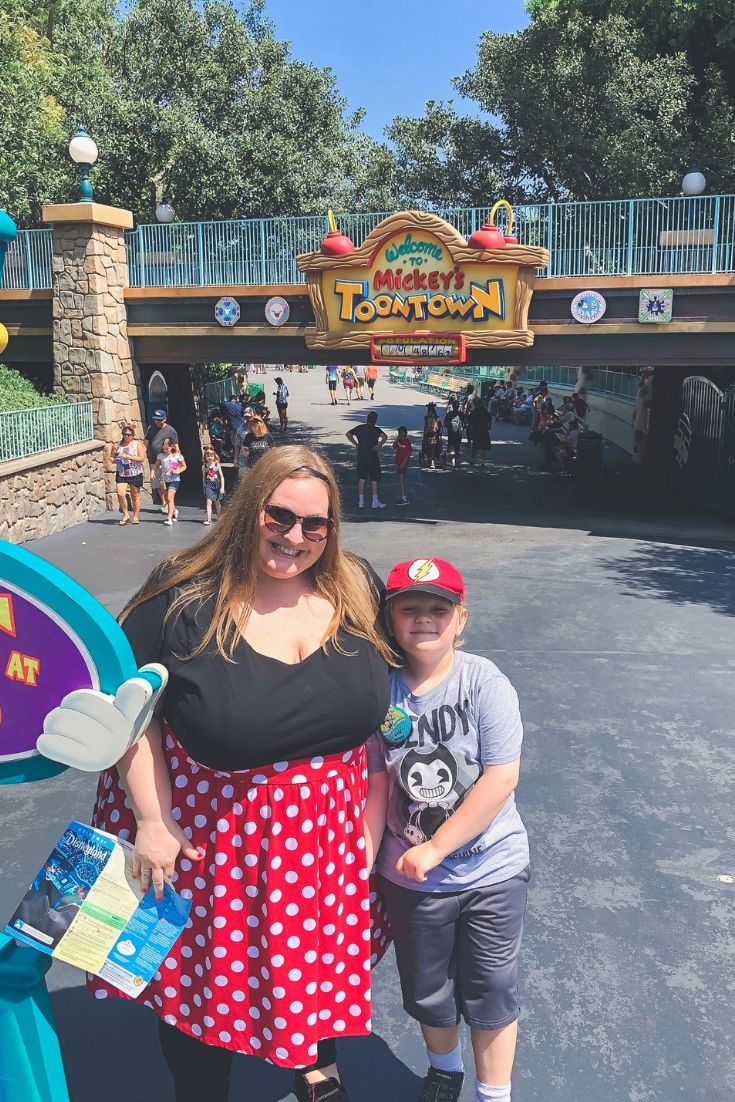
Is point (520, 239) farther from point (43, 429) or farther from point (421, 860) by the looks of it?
point (421, 860)

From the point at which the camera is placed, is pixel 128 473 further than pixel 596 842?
Yes

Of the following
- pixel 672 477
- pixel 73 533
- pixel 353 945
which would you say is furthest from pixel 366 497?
pixel 353 945

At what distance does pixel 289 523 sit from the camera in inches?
91.0

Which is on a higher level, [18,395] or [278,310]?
[278,310]

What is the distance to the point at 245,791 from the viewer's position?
2203 mm

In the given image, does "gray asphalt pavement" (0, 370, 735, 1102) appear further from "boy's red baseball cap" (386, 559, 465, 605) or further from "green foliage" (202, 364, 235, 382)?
"green foliage" (202, 364, 235, 382)

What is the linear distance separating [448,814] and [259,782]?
0.55 metres

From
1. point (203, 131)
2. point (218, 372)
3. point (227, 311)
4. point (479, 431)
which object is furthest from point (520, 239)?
point (218, 372)

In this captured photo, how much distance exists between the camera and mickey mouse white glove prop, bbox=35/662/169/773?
1892mm

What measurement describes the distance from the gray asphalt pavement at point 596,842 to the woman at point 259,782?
2.91 ft

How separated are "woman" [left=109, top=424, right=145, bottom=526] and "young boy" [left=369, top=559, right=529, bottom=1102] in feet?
38.6

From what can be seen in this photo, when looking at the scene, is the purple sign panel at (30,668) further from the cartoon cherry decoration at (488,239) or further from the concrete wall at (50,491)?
the cartoon cherry decoration at (488,239)

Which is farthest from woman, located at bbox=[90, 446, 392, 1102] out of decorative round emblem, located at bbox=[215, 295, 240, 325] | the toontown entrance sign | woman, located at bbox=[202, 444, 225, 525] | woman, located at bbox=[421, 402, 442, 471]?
woman, located at bbox=[421, 402, 442, 471]

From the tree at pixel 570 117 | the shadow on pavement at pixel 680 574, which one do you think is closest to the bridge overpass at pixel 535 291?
the shadow on pavement at pixel 680 574
